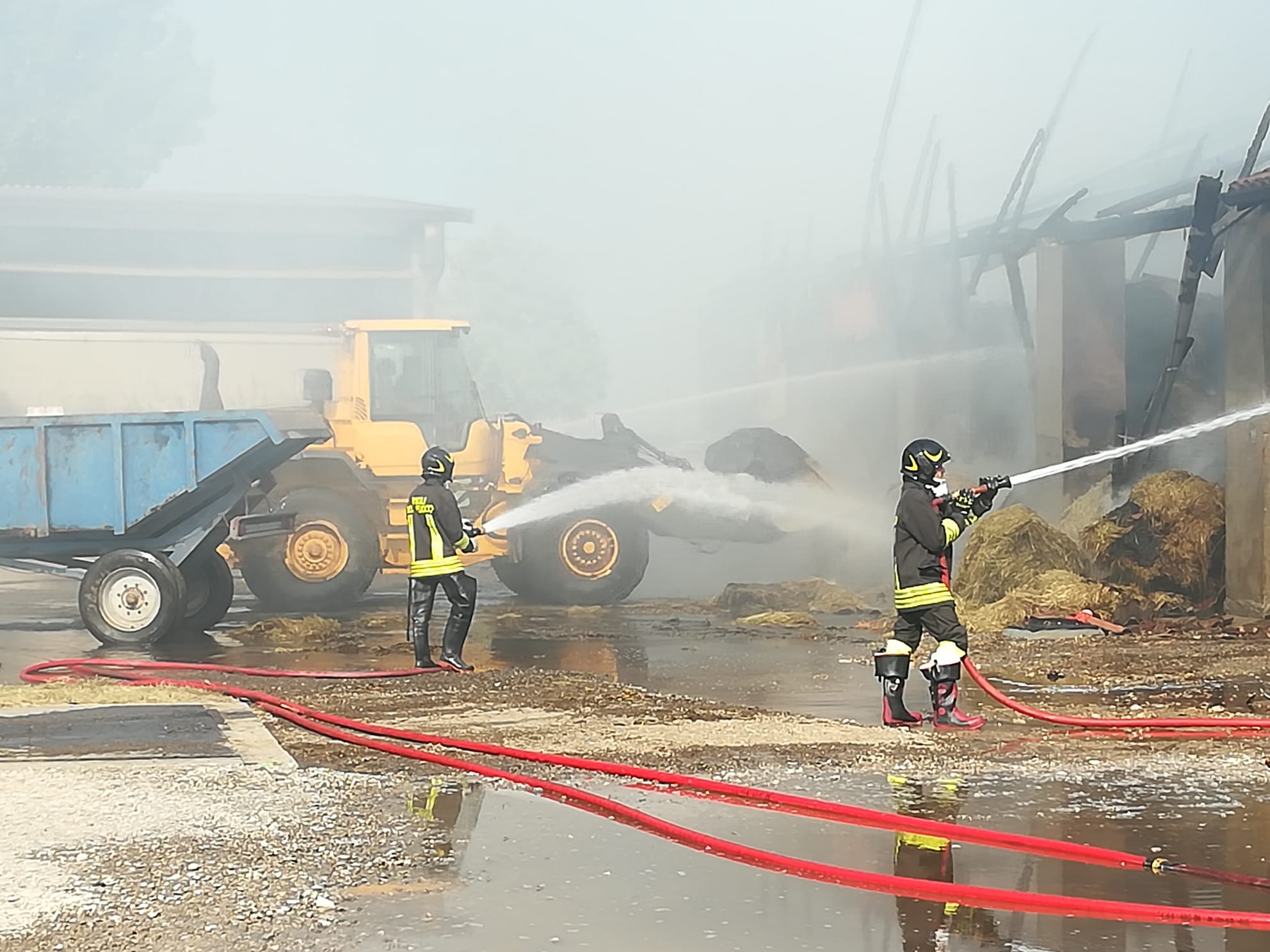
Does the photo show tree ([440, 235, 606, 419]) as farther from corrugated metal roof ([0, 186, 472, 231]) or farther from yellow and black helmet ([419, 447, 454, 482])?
yellow and black helmet ([419, 447, 454, 482])

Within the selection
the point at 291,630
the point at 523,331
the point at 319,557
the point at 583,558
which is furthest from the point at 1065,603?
the point at 523,331

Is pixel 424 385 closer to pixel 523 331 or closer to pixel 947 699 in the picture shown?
pixel 947 699

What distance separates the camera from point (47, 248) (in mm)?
23812

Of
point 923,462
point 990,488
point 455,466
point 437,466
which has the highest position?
point 455,466

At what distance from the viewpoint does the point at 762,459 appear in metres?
17.2

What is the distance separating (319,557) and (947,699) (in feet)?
26.6

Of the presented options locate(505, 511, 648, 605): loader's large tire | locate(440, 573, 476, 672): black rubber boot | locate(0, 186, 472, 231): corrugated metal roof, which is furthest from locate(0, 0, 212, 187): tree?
locate(440, 573, 476, 672): black rubber boot

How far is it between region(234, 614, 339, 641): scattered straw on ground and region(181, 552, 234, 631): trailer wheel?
406 mm

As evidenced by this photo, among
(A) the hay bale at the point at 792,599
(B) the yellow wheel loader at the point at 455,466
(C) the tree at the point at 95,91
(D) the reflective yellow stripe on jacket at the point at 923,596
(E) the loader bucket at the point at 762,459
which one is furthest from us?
(C) the tree at the point at 95,91

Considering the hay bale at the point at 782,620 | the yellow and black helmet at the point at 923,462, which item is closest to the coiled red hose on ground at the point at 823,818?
the yellow and black helmet at the point at 923,462

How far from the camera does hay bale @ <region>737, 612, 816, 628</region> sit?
45.9ft

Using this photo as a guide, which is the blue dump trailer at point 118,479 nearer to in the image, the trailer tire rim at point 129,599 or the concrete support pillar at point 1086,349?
the trailer tire rim at point 129,599

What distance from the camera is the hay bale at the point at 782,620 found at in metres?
14.0

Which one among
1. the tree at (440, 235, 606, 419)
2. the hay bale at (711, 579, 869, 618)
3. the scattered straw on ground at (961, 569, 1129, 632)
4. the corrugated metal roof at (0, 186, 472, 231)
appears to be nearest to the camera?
the scattered straw on ground at (961, 569, 1129, 632)
